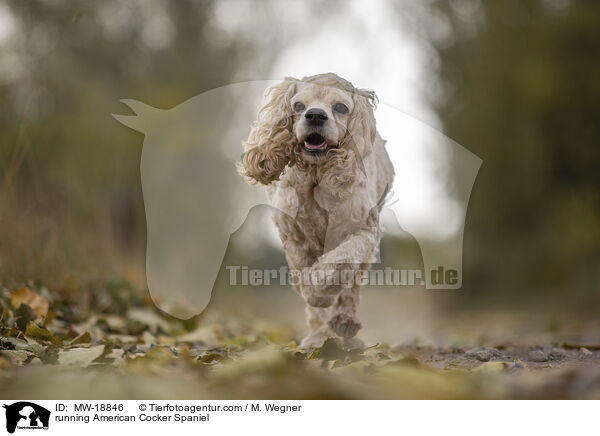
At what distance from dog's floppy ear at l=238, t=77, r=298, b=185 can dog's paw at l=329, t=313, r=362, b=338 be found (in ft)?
3.16

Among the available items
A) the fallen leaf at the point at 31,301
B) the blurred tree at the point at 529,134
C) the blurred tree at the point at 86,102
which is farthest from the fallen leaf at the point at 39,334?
the blurred tree at the point at 529,134

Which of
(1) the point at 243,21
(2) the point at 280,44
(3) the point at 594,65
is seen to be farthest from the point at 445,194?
(1) the point at 243,21

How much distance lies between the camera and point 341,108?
3016mm

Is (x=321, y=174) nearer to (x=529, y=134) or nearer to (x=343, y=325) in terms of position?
(x=343, y=325)

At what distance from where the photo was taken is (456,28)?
29.1 ft

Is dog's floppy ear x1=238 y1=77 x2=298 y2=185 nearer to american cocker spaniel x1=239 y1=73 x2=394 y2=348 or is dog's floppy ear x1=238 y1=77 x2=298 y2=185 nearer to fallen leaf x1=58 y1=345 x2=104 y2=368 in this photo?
american cocker spaniel x1=239 y1=73 x2=394 y2=348

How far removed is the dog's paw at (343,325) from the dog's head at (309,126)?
0.97 meters

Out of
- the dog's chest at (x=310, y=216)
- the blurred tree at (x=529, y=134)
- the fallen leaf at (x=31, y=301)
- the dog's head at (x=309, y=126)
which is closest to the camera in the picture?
the dog's head at (x=309, y=126)

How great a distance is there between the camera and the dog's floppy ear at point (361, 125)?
3.08 m

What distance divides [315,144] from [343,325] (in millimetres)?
1217
